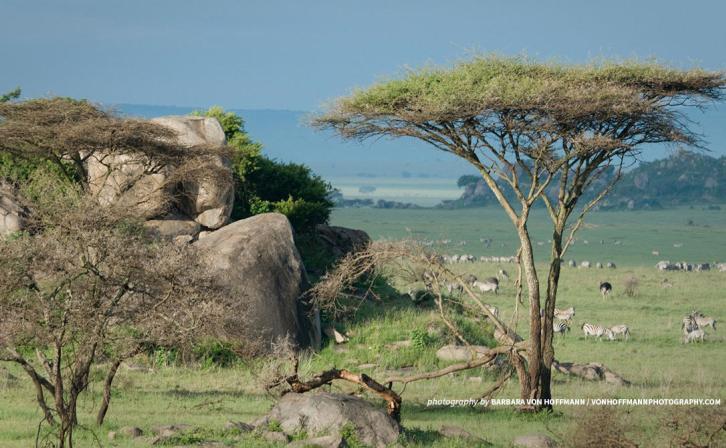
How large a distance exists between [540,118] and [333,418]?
7.55m

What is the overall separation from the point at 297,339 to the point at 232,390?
467cm

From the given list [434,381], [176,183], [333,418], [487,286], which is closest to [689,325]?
[434,381]

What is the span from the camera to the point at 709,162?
160750 mm

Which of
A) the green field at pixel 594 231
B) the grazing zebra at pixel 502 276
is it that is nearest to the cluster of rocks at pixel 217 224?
the grazing zebra at pixel 502 276

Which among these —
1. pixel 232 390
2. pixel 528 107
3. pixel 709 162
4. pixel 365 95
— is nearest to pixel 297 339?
pixel 232 390

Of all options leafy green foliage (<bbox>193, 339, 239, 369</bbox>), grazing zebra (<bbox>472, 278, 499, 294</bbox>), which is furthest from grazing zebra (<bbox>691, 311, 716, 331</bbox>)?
leafy green foliage (<bbox>193, 339, 239, 369</bbox>)

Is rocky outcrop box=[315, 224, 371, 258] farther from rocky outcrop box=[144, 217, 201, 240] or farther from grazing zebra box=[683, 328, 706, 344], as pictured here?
grazing zebra box=[683, 328, 706, 344]

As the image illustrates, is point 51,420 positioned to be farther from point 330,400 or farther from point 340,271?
point 340,271

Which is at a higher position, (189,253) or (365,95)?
(365,95)

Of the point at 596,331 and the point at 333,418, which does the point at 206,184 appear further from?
the point at 333,418

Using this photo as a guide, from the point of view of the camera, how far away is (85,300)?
1454cm

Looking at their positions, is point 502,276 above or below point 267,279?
below

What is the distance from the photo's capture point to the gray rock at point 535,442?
1667 centimetres

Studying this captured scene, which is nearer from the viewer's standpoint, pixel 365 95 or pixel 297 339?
pixel 365 95
